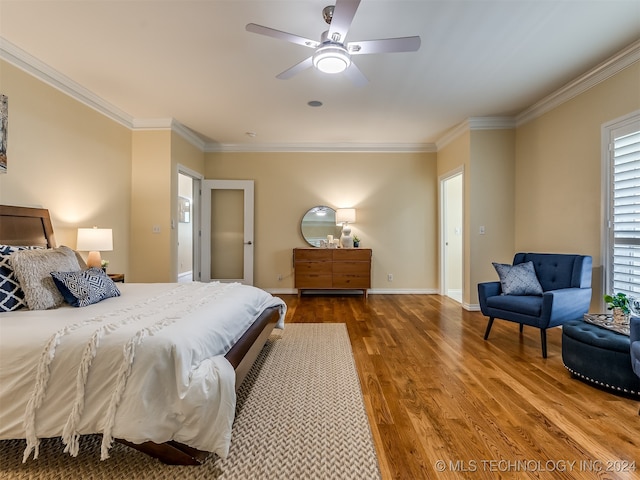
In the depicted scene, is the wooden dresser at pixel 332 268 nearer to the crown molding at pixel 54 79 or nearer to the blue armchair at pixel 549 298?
the blue armchair at pixel 549 298

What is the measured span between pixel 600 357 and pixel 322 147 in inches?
183

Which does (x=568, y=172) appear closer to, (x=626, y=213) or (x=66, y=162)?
(x=626, y=213)

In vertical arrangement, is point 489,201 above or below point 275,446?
above

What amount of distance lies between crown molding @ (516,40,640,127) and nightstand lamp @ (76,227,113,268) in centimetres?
518

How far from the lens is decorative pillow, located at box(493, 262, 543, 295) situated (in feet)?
10.5

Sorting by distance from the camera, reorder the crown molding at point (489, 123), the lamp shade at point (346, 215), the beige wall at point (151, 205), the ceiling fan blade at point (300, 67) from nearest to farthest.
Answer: the ceiling fan blade at point (300, 67)
the crown molding at point (489, 123)
the beige wall at point (151, 205)
the lamp shade at point (346, 215)

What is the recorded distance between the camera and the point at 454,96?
371cm

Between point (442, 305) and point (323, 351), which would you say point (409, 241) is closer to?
point (442, 305)

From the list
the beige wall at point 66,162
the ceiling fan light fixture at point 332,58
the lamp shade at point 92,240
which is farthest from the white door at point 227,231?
the ceiling fan light fixture at point 332,58

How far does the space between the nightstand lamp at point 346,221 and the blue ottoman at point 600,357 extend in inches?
135

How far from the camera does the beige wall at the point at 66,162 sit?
280 centimetres

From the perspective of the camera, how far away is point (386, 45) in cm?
216

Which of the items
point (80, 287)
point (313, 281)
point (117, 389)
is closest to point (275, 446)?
point (117, 389)

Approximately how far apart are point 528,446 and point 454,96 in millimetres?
3492
